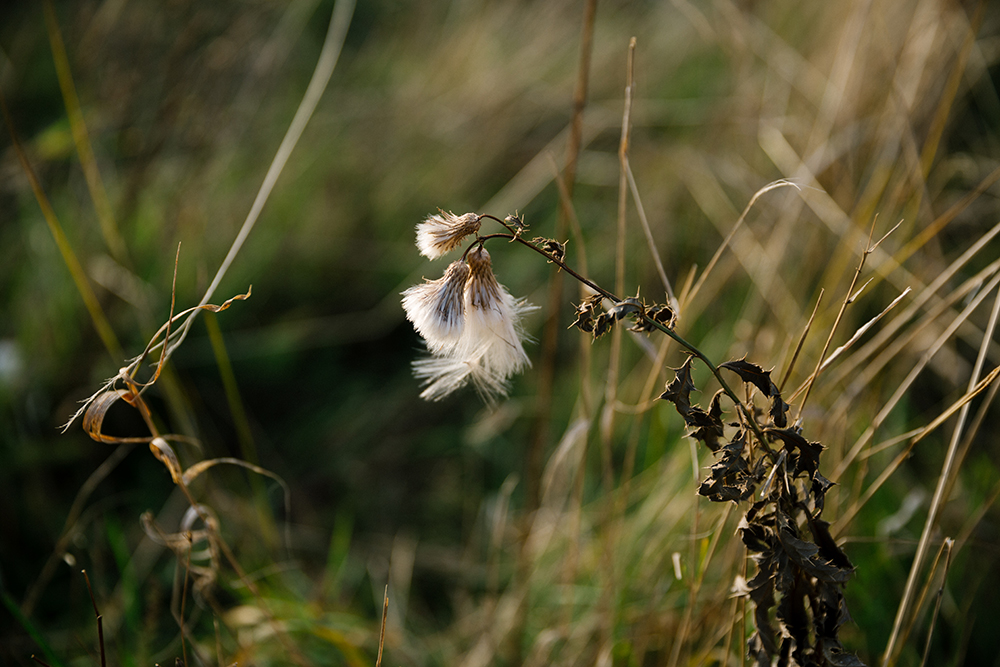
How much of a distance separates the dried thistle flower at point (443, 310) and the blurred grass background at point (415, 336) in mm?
429

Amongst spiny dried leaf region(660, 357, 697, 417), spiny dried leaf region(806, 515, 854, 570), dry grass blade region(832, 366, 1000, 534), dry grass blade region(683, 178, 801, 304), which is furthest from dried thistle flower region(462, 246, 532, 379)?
dry grass blade region(832, 366, 1000, 534)

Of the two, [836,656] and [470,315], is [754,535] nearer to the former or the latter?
[836,656]

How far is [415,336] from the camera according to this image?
221 centimetres

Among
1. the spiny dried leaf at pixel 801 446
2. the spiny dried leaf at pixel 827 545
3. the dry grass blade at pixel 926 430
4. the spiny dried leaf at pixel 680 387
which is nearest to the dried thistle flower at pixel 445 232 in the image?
the spiny dried leaf at pixel 680 387

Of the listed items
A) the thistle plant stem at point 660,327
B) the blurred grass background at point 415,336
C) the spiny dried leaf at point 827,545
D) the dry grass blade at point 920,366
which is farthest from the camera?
the blurred grass background at point 415,336

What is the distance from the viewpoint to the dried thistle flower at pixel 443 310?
674mm

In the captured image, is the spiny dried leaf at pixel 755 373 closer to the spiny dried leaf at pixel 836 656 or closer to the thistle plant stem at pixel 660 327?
the thistle plant stem at pixel 660 327

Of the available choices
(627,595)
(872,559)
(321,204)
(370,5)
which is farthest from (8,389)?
(370,5)

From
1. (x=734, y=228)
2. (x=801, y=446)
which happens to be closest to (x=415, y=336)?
(x=734, y=228)

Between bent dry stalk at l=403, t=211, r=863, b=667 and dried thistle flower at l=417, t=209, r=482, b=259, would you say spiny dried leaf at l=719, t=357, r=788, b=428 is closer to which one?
bent dry stalk at l=403, t=211, r=863, b=667

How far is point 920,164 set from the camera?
1.36 m

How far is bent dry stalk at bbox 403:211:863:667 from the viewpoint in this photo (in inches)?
25.7

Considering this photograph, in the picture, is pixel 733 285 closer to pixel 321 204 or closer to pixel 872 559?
pixel 872 559

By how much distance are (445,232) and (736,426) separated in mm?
369
